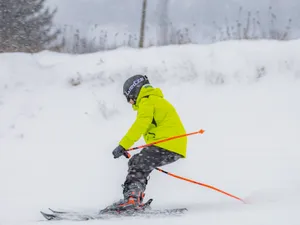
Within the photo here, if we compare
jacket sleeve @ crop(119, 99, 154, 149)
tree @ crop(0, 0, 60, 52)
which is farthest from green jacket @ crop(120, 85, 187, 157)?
tree @ crop(0, 0, 60, 52)

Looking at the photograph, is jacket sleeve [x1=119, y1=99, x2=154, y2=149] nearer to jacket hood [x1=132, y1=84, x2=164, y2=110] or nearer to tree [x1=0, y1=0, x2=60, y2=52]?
jacket hood [x1=132, y1=84, x2=164, y2=110]

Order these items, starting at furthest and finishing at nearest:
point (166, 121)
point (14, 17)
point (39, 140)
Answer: point (14, 17), point (39, 140), point (166, 121)

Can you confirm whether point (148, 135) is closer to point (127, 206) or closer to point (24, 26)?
point (127, 206)

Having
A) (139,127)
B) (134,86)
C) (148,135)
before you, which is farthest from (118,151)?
(134,86)

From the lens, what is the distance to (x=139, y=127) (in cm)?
478

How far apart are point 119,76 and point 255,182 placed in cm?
449

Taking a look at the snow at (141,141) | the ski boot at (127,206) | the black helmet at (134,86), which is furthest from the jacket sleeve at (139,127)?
the snow at (141,141)

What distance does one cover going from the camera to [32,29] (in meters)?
16.0

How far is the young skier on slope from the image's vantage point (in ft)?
15.9

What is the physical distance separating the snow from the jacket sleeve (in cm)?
112

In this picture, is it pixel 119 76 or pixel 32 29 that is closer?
pixel 119 76

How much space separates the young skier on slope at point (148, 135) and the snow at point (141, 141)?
0.72 metres

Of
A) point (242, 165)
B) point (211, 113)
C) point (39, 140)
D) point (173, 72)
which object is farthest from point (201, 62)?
point (39, 140)

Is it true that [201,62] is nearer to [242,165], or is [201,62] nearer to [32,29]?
[242,165]
